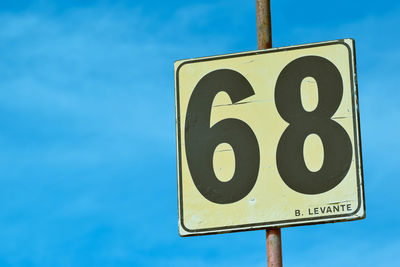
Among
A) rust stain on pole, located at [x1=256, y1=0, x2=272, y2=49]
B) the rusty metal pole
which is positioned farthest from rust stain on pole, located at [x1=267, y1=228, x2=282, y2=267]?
rust stain on pole, located at [x1=256, y1=0, x2=272, y2=49]

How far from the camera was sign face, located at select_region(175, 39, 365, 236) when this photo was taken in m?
6.34

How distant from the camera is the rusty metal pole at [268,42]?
20.7 feet

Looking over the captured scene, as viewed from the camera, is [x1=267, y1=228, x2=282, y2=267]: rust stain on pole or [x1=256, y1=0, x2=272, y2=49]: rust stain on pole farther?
[x1=256, y1=0, x2=272, y2=49]: rust stain on pole

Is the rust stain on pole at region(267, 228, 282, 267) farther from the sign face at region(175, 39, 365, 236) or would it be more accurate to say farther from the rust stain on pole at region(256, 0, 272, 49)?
the rust stain on pole at region(256, 0, 272, 49)

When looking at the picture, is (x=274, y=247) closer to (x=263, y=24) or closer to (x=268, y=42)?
(x=268, y=42)

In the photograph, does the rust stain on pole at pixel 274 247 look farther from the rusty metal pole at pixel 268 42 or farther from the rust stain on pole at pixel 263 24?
the rust stain on pole at pixel 263 24

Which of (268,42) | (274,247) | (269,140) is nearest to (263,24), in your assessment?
(268,42)

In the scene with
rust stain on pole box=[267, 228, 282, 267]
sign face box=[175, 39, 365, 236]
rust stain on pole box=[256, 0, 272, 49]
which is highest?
rust stain on pole box=[256, 0, 272, 49]

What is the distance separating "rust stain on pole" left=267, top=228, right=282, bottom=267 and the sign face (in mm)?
63

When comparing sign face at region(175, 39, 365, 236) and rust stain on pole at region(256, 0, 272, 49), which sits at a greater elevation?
rust stain on pole at region(256, 0, 272, 49)

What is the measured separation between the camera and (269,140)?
6.47 m

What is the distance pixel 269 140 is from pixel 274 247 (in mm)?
687

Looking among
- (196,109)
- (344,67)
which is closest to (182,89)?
(196,109)

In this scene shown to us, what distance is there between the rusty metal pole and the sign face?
77 millimetres
